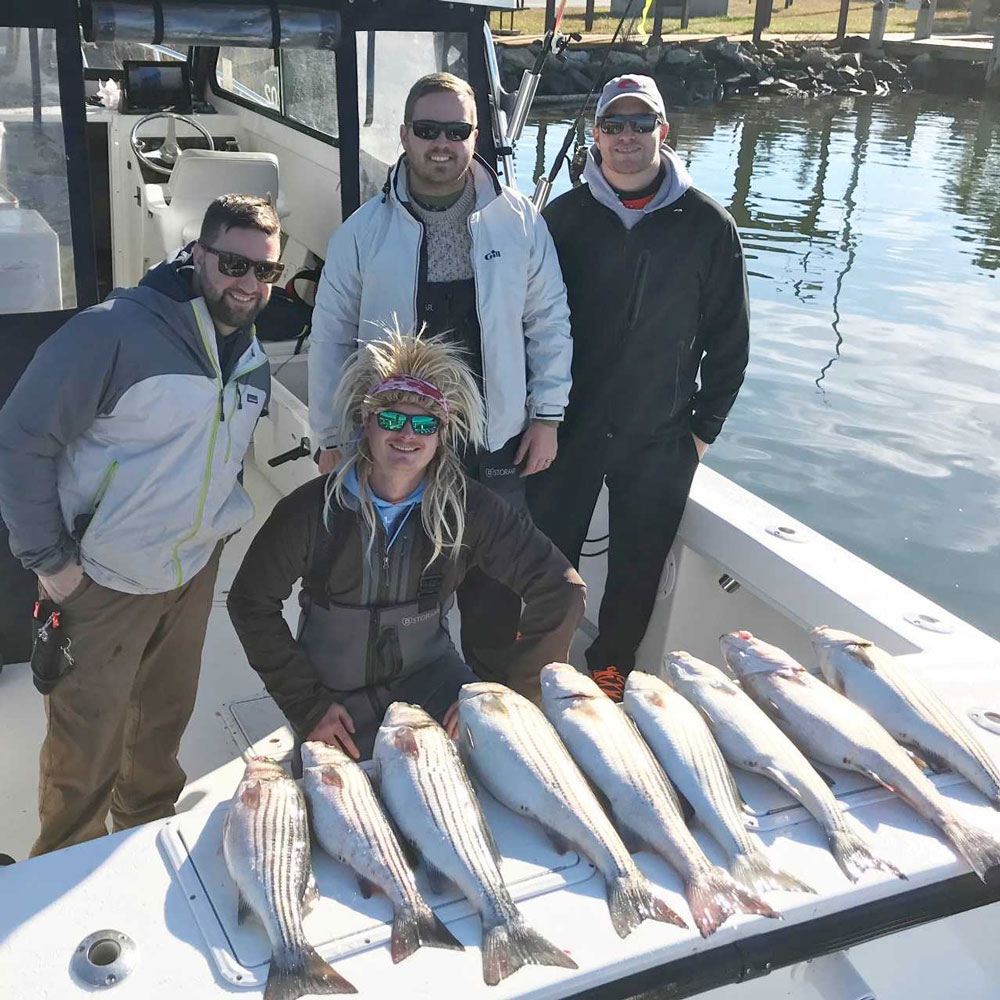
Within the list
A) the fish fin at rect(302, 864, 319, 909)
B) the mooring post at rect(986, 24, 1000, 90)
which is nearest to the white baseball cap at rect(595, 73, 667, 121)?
the fish fin at rect(302, 864, 319, 909)

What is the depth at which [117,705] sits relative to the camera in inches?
101

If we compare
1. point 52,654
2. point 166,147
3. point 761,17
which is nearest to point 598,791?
point 52,654

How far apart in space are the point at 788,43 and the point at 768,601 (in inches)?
1498

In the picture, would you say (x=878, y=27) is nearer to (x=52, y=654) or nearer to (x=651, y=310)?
(x=651, y=310)

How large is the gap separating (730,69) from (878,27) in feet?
23.5

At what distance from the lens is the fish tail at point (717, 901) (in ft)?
5.75

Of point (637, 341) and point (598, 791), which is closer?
point (598, 791)

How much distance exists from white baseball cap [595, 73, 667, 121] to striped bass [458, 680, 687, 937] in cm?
193

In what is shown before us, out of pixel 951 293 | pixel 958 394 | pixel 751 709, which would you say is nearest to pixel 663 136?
pixel 751 709

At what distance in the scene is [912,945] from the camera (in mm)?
2334

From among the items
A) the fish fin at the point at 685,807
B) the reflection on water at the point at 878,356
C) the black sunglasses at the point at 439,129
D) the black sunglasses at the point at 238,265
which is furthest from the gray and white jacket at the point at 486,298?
the reflection on water at the point at 878,356

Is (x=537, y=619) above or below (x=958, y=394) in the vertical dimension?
above

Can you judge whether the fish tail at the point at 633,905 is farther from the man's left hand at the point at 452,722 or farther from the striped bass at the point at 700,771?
the man's left hand at the point at 452,722

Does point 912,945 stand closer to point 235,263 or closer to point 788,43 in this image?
point 235,263
